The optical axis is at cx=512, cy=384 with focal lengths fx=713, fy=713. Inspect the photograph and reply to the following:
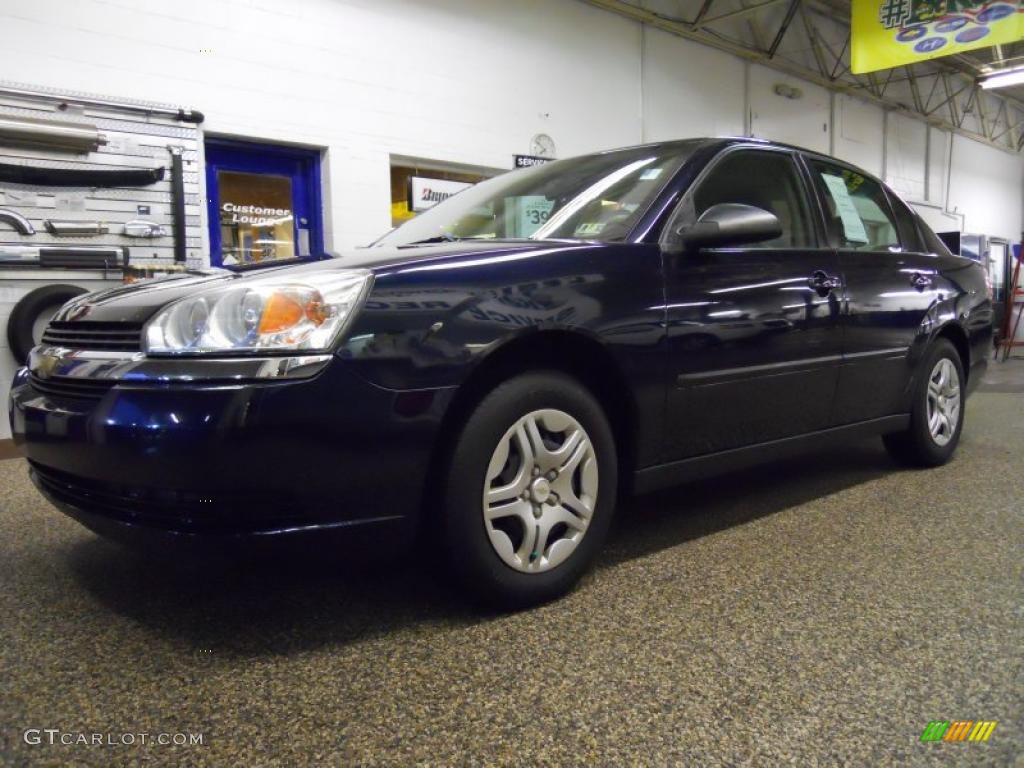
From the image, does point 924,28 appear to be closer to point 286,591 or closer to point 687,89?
point 687,89

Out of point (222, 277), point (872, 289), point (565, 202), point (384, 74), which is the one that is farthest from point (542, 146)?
point (222, 277)

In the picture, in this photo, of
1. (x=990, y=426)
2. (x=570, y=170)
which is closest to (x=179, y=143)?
(x=570, y=170)

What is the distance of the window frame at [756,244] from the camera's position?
2045 millimetres

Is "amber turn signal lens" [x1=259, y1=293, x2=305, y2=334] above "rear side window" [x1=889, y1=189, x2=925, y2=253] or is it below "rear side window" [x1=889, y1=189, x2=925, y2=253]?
below

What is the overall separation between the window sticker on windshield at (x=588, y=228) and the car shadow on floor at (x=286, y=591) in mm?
933

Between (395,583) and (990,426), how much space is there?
3.99 metres

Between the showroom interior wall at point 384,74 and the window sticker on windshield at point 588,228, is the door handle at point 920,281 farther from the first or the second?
the showroom interior wall at point 384,74

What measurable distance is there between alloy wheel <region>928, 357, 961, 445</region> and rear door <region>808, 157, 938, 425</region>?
30 centimetres

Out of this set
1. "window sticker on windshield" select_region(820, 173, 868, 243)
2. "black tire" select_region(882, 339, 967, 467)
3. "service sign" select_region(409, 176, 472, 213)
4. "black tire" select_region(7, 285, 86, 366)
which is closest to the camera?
"window sticker on windshield" select_region(820, 173, 868, 243)

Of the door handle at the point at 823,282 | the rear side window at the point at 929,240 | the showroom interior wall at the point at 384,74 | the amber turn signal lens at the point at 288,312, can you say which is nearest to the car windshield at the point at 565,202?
the door handle at the point at 823,282

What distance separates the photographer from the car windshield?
203 cm

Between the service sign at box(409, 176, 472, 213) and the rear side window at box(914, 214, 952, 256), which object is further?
the service sign at box(409, 176, 472, 213)

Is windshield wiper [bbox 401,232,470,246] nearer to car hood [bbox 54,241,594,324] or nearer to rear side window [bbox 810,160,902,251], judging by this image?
car hood [bbox 54,241,594,324]

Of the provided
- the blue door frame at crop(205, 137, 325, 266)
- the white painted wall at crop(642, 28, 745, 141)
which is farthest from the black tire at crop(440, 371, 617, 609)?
the white painted wall at crop(642, 28, 745, 141)
